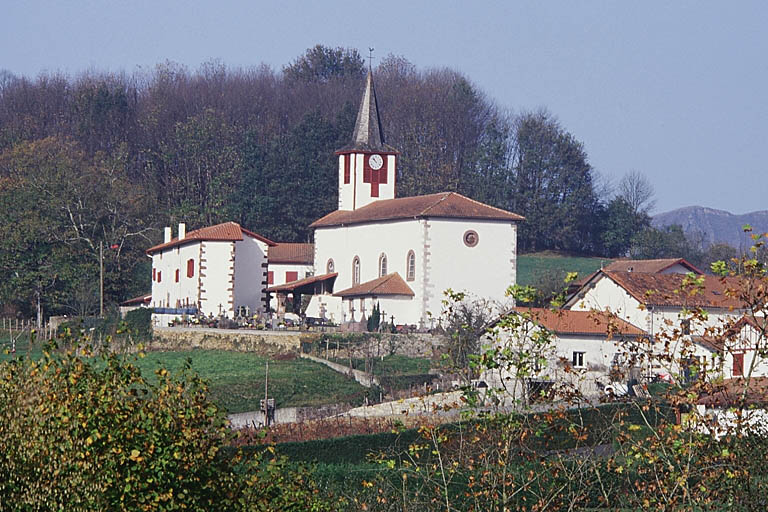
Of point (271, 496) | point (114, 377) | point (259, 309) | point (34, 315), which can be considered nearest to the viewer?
point (114, 377)

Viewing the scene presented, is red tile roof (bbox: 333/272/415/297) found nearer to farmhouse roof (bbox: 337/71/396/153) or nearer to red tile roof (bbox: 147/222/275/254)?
red tile roof (bbox: 147/222/275/254)

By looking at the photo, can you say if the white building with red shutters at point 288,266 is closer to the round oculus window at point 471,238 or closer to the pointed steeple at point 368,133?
the pointed steeple at point 368,133

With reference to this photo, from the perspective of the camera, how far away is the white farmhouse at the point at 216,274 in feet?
172

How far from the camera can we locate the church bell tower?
56.8 metres

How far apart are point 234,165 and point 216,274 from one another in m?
21.1

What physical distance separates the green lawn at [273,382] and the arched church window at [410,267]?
9018 mm

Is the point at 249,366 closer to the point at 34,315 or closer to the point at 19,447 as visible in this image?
the point at 34,315

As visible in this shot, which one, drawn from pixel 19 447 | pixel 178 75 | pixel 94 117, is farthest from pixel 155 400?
pixel 178 75

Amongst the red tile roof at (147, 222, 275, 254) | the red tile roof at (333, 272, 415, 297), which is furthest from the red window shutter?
the red tile roof at (333, 272, 415, 297)

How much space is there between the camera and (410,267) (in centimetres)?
4922

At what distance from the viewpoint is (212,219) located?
2734 inches

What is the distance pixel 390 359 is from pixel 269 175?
29.9 meters

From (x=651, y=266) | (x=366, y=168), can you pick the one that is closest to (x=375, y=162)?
(x=366, y=168)

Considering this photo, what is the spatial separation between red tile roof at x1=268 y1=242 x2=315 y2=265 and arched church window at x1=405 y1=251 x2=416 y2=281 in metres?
11.1
